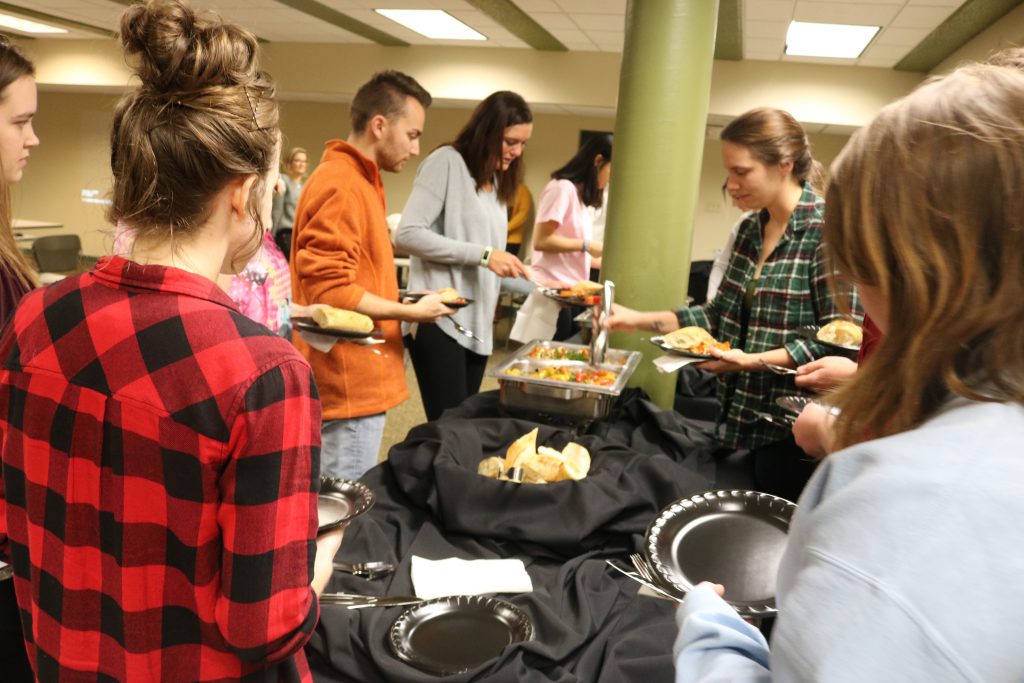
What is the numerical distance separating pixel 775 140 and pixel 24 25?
818 cm

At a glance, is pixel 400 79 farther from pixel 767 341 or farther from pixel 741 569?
pixel 741 569

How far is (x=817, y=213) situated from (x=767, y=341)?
345mm

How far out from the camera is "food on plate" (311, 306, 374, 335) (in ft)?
6.15

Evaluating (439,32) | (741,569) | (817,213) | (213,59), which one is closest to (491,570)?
(741,569)

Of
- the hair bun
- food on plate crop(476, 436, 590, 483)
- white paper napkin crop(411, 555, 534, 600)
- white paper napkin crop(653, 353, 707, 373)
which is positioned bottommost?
white paper napkin crop(411, 555, 534, 600)

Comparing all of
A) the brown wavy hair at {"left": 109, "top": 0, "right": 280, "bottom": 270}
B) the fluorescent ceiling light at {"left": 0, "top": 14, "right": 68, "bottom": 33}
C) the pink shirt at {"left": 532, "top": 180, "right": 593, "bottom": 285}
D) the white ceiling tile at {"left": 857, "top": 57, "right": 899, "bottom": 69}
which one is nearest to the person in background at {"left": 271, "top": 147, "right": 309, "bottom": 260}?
the fluorescent ceiling light at {"left": 0, "top": 14, "right": 68, "bottom": 33}

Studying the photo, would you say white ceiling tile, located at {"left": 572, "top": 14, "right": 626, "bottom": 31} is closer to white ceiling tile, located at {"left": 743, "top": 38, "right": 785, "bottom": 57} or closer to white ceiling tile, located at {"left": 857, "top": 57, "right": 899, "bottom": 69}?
white ceiling tile, located at {"left": 743, "top": 38, "right": 785, "bottom": 57}

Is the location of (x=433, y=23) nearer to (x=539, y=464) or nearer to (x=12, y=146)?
(x=12, y=146)

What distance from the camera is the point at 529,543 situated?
4.16 feet

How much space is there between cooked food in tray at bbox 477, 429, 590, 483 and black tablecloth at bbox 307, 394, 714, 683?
4 cm

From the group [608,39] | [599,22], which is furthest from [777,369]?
[608,39]

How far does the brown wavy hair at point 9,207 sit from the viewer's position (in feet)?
4.19

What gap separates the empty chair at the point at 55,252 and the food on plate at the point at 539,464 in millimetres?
5247

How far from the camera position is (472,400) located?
6.56 feet
